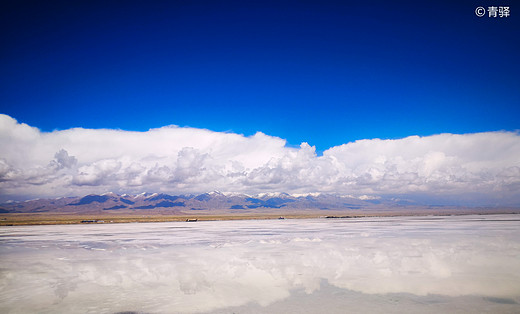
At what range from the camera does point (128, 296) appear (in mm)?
12758

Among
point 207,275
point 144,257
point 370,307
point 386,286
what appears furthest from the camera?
point 144,257

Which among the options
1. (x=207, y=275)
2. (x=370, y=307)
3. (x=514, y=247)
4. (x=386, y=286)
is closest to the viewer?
(x=370, y=307)

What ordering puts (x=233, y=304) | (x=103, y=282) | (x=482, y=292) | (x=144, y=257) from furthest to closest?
(x=144, y=257) < (x=103, y=282) < (x=482, y=292) < (x=233, y=304)

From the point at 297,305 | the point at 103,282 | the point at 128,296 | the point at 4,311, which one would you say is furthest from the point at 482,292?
the point at 4,311

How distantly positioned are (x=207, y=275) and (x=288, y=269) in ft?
13.8

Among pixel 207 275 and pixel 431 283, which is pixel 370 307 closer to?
pixel 431 283

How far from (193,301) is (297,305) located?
12.2 ft

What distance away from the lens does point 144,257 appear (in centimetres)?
2275

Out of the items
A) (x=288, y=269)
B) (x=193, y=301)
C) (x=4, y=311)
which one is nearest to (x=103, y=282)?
(x=4, y=311)

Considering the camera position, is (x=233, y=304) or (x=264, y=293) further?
(x=264, y=293)

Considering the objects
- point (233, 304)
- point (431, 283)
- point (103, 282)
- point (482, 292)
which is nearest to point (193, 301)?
point (233, 304)

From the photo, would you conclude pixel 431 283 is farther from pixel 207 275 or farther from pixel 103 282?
pixel 103 282

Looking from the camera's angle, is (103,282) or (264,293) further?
(103,282)

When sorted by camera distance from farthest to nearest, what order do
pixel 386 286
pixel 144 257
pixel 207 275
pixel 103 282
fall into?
pixel 144 257
pixel 207 275
pixel 103 282
pixel 386 286
